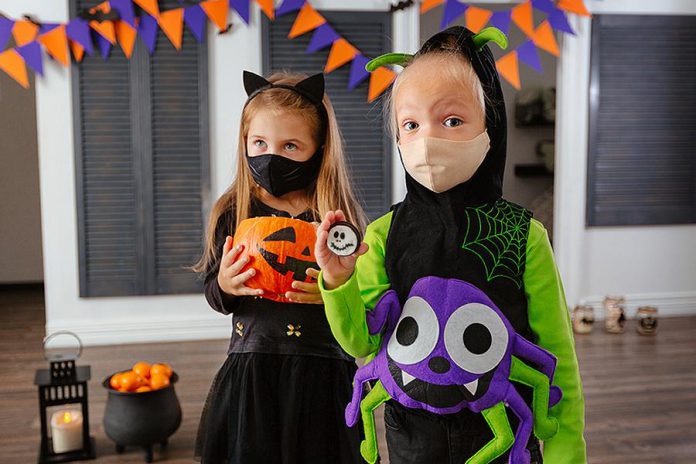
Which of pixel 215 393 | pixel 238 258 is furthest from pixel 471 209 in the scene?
pixel 215 393

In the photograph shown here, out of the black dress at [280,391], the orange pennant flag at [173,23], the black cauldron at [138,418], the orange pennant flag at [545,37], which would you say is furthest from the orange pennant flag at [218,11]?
Answer: the black dress at [280,391]

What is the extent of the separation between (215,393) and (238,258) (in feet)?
1.21

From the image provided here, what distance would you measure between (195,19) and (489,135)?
10.2 feet

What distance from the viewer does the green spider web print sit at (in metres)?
1.13

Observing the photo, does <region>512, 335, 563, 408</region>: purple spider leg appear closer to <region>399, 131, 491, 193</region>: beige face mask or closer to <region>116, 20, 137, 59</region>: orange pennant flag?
<region>399, 131, 491, 193</region>: beige face mask

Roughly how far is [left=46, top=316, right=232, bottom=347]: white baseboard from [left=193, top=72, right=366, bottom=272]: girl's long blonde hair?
8.48ft

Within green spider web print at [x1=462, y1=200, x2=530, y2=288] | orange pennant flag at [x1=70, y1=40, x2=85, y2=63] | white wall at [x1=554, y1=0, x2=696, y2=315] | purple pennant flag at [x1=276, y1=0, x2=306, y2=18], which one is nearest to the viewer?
green spider web print at [x1=462, y1=200, x2=530, y2=288]

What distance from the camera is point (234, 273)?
1.45 meters

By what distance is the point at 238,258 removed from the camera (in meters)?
1.46

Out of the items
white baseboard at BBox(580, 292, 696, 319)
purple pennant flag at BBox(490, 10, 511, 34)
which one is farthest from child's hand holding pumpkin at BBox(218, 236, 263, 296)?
white baseboard at BBox(580, 292, 696, 319)

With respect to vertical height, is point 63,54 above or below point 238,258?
above

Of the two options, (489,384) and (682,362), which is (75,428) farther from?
(682,362)

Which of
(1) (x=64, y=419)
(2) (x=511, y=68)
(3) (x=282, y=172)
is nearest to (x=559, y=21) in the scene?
(2) (x=511, y=68)

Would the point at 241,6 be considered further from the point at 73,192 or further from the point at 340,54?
the point at 73,192
